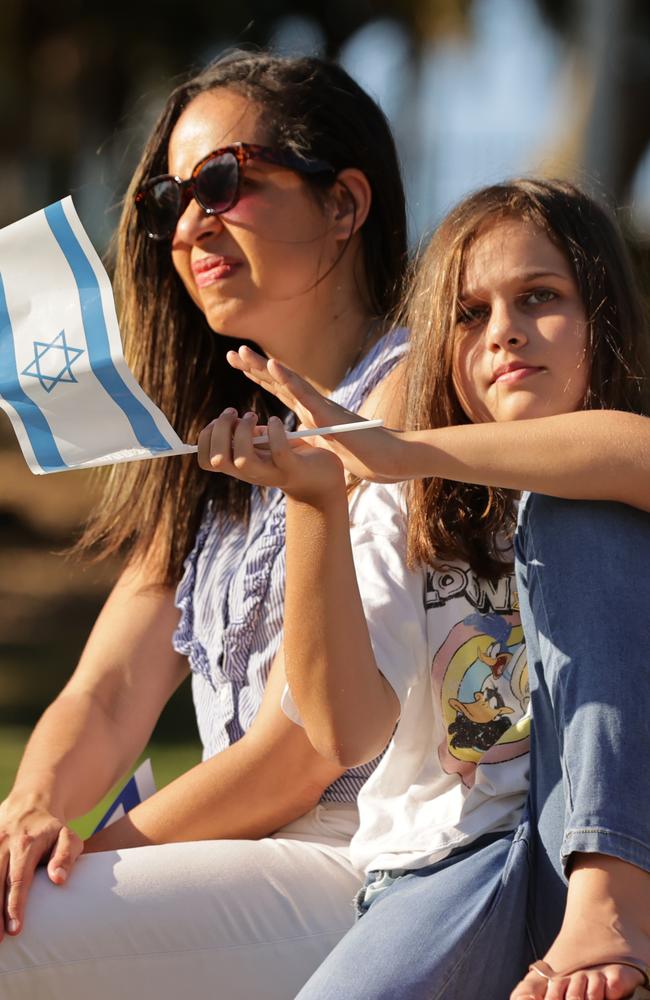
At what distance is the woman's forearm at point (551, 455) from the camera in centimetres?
191

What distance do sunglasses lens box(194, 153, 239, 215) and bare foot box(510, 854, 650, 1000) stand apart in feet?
4.50

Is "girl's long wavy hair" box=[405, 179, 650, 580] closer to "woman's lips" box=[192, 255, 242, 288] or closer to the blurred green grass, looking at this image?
"woman's lips" box=[192, 255, 242, 288]

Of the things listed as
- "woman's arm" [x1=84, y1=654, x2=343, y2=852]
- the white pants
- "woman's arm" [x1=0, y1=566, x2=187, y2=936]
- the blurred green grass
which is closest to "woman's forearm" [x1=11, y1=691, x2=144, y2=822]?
"woman's arm" [x1=0, y1=566, x2=187, y2=936]

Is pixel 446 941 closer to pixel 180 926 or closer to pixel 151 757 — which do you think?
pixel 180 926

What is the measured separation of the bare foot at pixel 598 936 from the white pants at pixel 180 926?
0.51m

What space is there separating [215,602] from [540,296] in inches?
34.1

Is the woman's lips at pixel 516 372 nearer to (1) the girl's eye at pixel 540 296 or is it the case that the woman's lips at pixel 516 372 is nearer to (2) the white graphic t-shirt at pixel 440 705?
(1) the girl's eye at pixel 540 296

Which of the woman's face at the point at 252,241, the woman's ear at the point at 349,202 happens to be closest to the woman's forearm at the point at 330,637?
the woman's face at the point at 252,241

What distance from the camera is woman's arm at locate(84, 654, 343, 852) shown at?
7.61 feet

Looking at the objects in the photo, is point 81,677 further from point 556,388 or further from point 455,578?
point 556,388

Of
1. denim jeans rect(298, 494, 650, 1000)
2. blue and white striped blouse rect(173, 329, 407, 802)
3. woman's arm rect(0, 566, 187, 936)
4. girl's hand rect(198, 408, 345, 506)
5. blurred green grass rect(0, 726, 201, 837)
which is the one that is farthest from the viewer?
blurred green grass rect(0, 726, 201, 837)

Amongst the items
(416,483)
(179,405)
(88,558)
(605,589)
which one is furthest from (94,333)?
(88,558)

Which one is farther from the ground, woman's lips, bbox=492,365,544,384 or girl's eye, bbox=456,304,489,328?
girl's eye, bbox=456,304,489,328

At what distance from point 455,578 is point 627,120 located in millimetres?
9485
